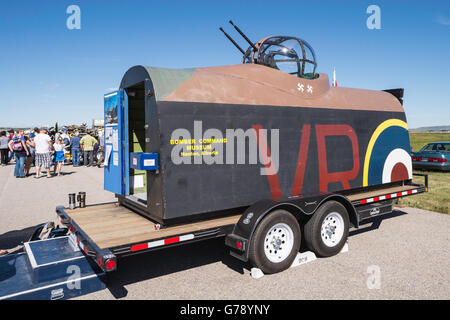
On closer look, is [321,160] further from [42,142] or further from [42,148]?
[42,148]

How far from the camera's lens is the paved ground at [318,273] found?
13.8 ft

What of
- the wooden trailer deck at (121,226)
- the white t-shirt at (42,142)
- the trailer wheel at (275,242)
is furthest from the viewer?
the white t-shirt at (42,142)

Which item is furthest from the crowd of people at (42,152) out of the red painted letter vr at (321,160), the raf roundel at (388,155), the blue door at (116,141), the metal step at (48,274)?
the raf roundel at (388,155)

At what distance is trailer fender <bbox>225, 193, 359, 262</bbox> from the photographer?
4.40 meters

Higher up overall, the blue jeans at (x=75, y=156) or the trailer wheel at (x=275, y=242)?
the blue jeans at (x=75, y=156)

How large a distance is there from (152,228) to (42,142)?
1124 cm

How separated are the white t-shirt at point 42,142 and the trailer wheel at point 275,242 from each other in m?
12.0

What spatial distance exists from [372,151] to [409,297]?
338cm

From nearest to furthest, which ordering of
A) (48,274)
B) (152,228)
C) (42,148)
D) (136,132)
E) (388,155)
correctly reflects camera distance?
(48,274) → (152,228) → (136,132) → (388,155) → (42,148)

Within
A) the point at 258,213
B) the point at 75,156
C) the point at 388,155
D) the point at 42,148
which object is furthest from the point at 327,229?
the point at 75,156

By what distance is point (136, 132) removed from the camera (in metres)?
5.87

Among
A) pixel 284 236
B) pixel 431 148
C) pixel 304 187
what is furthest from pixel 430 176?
pixel 284 236

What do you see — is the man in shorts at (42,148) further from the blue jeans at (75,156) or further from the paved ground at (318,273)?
the paved ground at (318,273)
